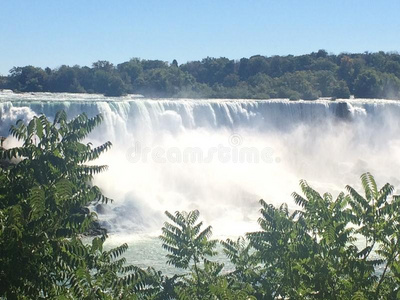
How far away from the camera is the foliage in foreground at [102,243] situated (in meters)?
6.13

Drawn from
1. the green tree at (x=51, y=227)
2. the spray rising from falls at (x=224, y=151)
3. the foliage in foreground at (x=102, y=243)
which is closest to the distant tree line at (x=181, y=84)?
the spray rising from falls at (x=224, y=151)

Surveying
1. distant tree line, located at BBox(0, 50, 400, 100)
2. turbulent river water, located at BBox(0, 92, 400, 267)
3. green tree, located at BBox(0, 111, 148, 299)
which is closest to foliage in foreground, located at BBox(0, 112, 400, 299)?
green tree, located at BBox(0, 111, 148, 299)

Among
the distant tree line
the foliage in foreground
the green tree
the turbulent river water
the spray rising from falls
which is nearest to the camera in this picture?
the green tree

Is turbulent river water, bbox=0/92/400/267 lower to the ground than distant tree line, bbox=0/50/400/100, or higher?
lower

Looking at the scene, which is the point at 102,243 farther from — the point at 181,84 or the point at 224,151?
the point at 181,84

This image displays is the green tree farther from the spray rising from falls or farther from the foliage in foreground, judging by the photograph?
the spray rising from falls

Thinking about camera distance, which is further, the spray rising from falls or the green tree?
the spray rising from falls

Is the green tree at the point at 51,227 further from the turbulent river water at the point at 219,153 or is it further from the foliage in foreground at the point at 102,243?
the turbulent river water at the point at 219,153

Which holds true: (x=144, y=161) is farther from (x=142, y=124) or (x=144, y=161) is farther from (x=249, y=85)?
(x=249, y=85)

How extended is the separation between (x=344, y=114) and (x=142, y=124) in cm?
1554

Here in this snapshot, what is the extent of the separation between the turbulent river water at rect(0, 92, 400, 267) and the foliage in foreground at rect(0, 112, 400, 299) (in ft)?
31.4

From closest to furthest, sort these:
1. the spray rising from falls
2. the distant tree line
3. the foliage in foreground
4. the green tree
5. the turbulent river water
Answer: the green tree → the foliage in foreground → the turbulent river water → the spray rising from falls → the distant tree line

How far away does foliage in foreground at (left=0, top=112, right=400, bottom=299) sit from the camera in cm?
613

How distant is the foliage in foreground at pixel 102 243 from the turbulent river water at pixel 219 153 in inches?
377
